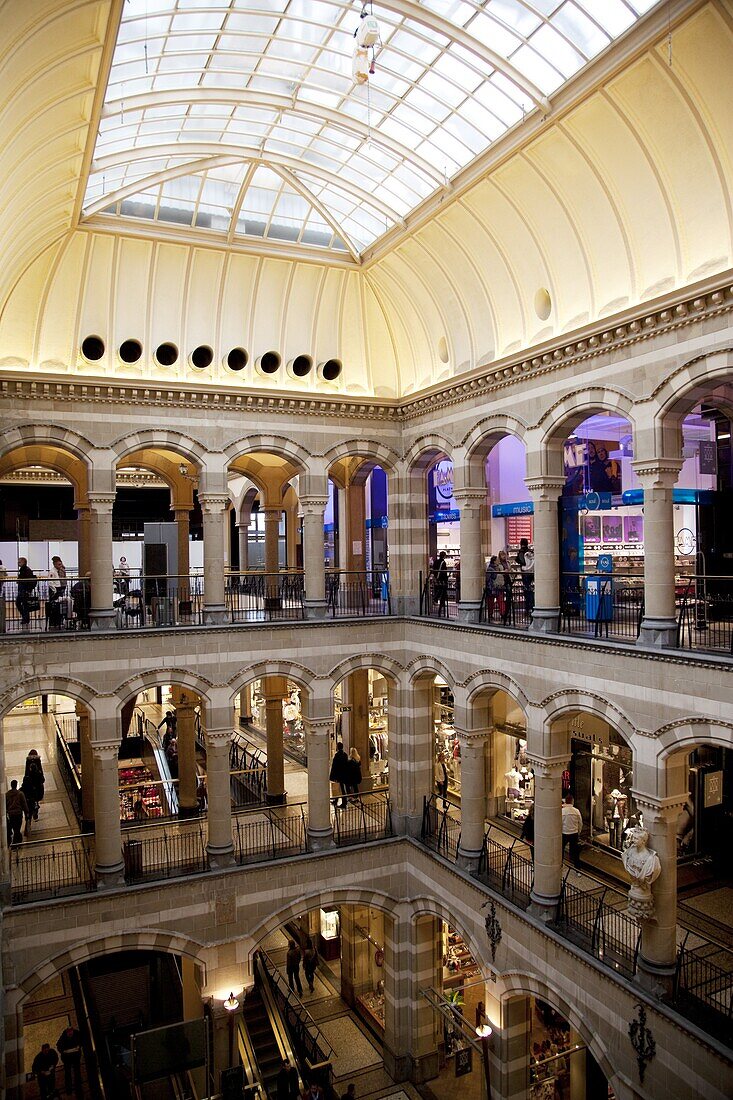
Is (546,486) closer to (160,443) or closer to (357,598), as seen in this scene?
(357,598)

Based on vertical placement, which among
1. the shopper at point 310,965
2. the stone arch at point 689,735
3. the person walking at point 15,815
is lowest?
the shopper at point 310,965

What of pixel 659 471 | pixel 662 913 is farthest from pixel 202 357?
pixel 662 913

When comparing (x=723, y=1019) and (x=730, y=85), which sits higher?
(x=730, y=85)

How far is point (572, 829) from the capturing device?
16.5 m

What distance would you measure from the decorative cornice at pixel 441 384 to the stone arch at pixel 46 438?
64 centimetres

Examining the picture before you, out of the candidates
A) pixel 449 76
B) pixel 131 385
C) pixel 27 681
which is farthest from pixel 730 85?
pixel 27 681

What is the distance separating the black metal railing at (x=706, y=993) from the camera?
10.8 metres

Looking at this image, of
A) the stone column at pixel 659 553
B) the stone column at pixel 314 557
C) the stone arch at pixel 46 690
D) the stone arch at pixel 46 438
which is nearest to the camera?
the stone column at pixel 659 553

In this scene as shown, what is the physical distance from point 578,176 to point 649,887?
11296 mm

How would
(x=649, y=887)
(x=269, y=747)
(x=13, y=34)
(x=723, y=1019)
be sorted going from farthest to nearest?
(x=269, y=747) < (x=649, y=887) < (x=723, y=1019) < (x=13, y=34)

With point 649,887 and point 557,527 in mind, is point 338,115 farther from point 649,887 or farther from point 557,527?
point 649,887

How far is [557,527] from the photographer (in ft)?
49.0

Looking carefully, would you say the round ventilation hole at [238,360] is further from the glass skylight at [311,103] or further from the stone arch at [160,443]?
the glass skylight at [311,103]

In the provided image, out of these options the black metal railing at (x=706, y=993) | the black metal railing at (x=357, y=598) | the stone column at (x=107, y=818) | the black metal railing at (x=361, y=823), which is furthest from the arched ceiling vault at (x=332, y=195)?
the black metal railing at (x=361, y=823)
